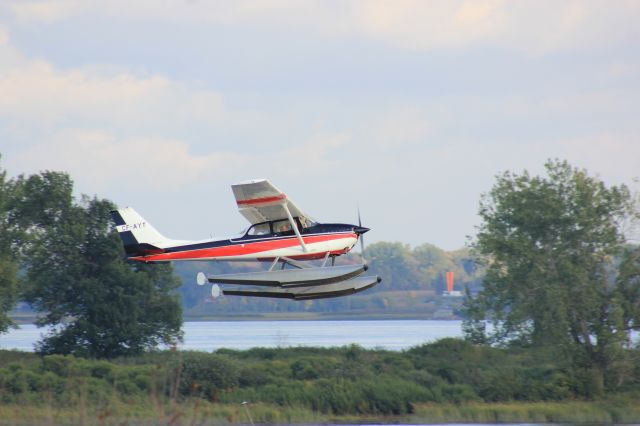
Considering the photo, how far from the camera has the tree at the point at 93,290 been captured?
39.0 m

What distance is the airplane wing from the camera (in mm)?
19844

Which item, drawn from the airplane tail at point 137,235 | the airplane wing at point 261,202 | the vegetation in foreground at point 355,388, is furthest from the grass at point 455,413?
the airplane wing at point 261,202

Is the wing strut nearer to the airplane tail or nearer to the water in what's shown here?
the airplane tail

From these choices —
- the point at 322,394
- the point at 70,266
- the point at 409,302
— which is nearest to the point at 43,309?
the point at 70,266

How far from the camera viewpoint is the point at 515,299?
34.6 meters

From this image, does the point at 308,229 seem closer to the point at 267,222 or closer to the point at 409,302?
the point at 267,222

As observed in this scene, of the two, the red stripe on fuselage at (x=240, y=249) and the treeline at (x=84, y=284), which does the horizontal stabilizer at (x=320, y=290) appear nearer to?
the red stripe on fuselage at (x=240, y=249)

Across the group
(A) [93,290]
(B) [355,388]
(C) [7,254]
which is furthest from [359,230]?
(C) [7,254]

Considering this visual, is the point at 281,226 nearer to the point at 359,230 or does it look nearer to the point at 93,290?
the point at 359,230

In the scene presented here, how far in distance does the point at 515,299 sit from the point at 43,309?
2099 centimetres

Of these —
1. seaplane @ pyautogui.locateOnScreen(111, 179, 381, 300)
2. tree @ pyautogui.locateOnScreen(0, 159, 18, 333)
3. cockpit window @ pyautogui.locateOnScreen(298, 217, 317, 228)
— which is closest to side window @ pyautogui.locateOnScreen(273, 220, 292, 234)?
seaplane @ pyautogui.locateOnScreen(111, 179, 381, 300)

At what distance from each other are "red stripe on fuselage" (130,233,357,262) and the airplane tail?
0.74 feet

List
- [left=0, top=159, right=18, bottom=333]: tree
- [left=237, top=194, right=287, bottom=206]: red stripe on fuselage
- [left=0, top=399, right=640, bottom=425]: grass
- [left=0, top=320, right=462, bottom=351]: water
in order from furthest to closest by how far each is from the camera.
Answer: [left=0, top=320, right=462, bottom=351]: water < [left=0, top=159, right=18, bottom=333]: tree < [left=0, top=399, right=640, bottom=425]: grass < [left=237, top=194, right=287, bottom=206]: red stripe on fuselage

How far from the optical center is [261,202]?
2039 centimetres
